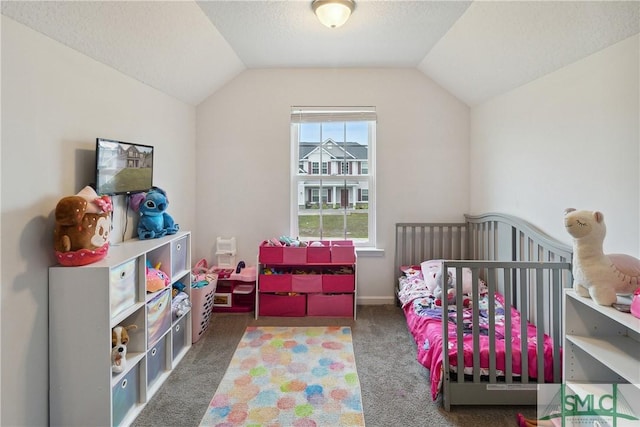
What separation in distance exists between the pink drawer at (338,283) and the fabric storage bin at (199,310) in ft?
3.29

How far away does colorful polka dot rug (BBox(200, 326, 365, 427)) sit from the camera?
1.81m

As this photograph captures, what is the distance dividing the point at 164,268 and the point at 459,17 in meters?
2.56

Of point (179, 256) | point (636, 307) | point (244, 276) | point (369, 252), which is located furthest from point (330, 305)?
point (636, 307)

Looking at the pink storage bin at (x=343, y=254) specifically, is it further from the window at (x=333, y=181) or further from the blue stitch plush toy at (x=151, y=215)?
the blue stitch plush toy at (x=151, y=215)

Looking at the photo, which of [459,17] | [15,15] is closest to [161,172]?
[15,15]

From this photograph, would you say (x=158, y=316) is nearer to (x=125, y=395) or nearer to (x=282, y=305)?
(x=125, y=395)

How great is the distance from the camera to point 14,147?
146cm

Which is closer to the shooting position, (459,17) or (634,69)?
(634,69)

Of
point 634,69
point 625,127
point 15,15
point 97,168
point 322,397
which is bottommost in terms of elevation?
point 322,397

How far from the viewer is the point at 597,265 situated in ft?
4.90

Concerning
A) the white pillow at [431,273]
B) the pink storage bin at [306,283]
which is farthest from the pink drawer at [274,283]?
the white pillow at [431,273]

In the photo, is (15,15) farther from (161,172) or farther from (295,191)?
(295,191)

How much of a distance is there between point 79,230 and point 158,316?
2.45 ft

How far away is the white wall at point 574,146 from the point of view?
167cm
